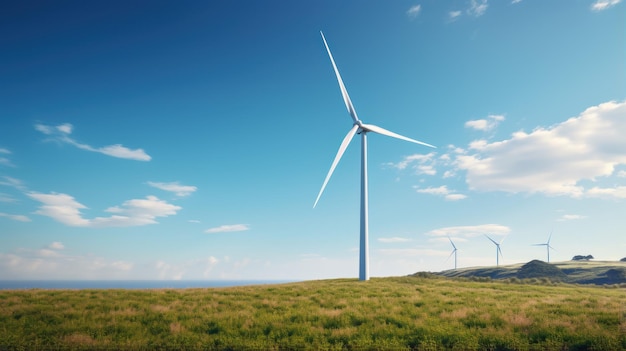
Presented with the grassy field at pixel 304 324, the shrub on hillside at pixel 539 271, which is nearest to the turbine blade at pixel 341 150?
the grassy field at pixel 304 324

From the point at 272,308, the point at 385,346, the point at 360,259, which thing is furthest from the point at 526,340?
the point at 360,259

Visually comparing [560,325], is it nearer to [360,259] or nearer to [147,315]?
[147,315]

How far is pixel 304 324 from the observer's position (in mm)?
16312

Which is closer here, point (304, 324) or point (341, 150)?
point (304, 324)

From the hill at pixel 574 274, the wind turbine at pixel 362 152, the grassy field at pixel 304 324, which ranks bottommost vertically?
the hill at pixel 574 274

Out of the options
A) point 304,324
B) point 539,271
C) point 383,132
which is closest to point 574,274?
point 539,271

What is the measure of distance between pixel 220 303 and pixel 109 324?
6952 millimetres

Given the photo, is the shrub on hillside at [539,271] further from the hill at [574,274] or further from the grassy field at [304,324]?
the grassy field at [304,324]

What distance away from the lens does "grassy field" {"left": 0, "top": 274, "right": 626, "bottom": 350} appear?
14055 mm

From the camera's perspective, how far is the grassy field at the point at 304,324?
1405cm

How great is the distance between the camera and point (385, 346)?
13820mm

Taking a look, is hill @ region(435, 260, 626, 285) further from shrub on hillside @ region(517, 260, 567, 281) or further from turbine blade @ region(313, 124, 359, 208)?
turbine blade @ region(313, 124, 359, 208)

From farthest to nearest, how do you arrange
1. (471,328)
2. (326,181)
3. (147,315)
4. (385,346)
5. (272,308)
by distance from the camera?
1. (326,181)
2. (272,308)
3. (147,315)
4. (471,328)
5. (385,346)

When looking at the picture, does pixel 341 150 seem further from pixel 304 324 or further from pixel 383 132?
pixel 304 324
